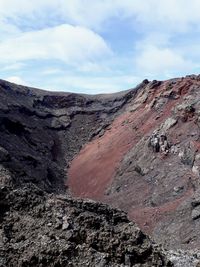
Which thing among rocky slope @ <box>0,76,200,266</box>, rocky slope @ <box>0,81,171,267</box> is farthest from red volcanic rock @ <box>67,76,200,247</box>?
rocky slope @ <box>0,81,171,267</box>

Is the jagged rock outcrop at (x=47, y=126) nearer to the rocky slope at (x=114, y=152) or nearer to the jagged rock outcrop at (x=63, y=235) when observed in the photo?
the rocky slope at (x=114, y=152)

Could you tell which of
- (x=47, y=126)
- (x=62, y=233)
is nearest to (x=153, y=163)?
Answer: (x=47, y=126)

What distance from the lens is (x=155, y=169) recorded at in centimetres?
3244

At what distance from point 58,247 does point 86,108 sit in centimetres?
4744

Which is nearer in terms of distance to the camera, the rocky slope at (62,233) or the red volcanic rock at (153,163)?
the rocky slope at (62,233)

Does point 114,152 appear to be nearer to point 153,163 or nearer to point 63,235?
point 153,163

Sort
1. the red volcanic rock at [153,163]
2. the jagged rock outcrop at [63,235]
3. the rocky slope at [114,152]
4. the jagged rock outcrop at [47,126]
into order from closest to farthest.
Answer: the jagged rock outcrop at [63,235] < the rocky slope at [114,152] < the red volcanic rock at [153,163] < the jagged rock outcrop at [47,126]

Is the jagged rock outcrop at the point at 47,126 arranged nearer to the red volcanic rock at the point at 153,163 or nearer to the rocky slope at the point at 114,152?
the rocky slope at the point at 114,152

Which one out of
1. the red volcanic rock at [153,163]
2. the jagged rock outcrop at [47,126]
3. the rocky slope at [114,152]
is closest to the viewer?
the rocky slope at [114,152]

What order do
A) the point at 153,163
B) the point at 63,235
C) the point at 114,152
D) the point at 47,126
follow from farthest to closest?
the point at 47,126 → the point at 114,152 → the point at 153,163 → the point at 63,235

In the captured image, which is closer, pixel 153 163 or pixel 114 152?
pixel 153 163

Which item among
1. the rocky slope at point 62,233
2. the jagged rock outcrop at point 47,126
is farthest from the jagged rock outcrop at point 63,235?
the jagged rock outcrop at point 47,126

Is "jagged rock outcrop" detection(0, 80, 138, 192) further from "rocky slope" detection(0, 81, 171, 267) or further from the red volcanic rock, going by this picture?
"rocky slope" detection(0, 81, 171, 267)

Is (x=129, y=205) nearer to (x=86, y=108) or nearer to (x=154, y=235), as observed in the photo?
(x=154, y=235)
